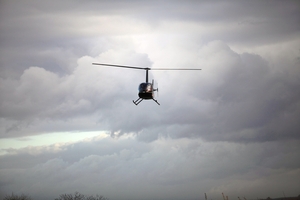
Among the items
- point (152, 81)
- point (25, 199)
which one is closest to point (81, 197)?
point (25, 199)

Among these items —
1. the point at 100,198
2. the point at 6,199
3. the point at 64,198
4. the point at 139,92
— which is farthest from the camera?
the point at 100,198

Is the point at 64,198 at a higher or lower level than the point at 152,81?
lower

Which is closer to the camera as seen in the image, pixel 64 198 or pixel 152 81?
pixel 152 81

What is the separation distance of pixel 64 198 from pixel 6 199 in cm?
1791

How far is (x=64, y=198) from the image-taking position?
122250mm

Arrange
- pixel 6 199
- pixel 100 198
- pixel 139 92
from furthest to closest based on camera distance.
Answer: pixel 100 198 < pixel 6 199 < pixel 139 92

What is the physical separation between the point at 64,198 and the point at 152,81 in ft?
229

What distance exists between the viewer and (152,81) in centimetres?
6950

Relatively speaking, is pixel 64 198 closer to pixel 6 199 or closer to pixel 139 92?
pixel 6 199

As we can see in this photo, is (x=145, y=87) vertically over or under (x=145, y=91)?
over

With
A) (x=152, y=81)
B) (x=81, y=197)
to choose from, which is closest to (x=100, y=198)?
(x=81, y=197)

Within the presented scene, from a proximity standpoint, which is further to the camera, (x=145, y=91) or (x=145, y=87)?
(x=145, y=87)

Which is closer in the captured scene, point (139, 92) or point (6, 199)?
point (139, 92)

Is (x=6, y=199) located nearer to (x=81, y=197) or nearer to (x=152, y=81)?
(x=81, y=197)
